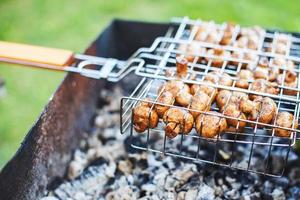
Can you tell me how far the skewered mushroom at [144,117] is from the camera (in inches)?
78.8

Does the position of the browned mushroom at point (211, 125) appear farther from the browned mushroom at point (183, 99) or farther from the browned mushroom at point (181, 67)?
the browned mushroom at point (181, 67)

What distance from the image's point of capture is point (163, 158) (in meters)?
2.53

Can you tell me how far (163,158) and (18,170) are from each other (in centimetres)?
88

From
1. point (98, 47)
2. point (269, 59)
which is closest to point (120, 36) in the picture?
point (98, 47)

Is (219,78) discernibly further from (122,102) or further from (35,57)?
(35,57)

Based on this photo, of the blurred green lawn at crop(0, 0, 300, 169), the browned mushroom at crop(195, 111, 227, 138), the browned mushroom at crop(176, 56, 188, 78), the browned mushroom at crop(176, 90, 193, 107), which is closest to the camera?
the browned mushroom at crop(195, 111, 227, 138)

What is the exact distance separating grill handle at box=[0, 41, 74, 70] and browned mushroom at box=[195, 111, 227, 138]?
0.81 m

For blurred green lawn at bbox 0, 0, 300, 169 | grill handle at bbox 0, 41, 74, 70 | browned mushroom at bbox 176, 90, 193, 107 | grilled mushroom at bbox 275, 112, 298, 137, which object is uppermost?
blurred green lawn at bbox 0, 0, 300, 169

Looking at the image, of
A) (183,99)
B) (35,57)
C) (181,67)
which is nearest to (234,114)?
(183,99)

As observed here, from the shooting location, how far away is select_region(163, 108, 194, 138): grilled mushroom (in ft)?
6.45

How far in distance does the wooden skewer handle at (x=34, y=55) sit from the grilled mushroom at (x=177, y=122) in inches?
27.3

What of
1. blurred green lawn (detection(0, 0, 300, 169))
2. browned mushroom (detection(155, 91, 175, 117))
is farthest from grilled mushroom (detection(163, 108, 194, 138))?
blurred green lawn (detection(0, 0, 300, 169))

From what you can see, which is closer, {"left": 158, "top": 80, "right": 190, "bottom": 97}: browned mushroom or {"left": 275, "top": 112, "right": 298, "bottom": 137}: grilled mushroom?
{"left": 275, "top": 112, "right": 298, "bottom": 137}: grilled mushroom

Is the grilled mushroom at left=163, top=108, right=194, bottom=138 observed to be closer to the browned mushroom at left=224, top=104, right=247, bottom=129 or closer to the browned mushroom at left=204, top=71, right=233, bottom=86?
the browned mushroom at left=224, top=104, right=247, bottom=129
